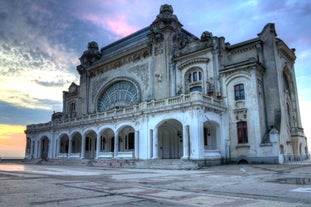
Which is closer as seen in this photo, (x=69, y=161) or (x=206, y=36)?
(x=206, y=36)

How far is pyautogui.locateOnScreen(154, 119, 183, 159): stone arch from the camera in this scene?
1358 inches

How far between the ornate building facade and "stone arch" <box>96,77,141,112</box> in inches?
6.7

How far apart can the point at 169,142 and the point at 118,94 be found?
557 inches

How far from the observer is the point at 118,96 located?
45062mm

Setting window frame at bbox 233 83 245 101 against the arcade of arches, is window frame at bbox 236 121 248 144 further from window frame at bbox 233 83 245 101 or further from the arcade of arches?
window frame at bbox 233 83 245 101

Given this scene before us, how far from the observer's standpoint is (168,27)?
125 feet

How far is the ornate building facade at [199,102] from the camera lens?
28875 mm

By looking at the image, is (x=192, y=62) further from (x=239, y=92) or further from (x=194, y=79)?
(x=239, y=92)

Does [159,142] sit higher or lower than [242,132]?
lower

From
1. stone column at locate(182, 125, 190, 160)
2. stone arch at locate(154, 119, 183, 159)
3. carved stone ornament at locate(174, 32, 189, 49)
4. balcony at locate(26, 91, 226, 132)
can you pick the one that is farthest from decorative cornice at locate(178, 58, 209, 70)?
stone column at locate(182, 125, 190, 160)

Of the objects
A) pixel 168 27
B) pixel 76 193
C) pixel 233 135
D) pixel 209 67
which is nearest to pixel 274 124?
pixel 233 135

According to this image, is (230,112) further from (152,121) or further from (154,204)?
(154,204)

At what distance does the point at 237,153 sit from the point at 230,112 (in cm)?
459

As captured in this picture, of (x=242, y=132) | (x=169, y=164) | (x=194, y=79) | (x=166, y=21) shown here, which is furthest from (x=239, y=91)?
(x=166, y=21)
